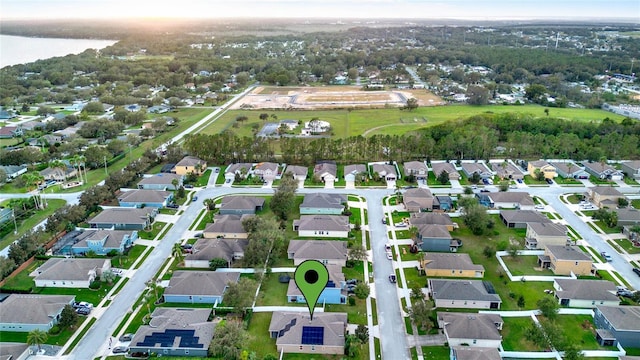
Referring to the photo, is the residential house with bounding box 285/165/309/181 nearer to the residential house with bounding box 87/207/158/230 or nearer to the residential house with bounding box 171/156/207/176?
the residential house with bounding box 171/156/207/176

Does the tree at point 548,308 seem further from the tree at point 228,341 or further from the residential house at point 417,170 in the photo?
the residential house at point 417,170

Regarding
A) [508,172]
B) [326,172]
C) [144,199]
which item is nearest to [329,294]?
[326,172]

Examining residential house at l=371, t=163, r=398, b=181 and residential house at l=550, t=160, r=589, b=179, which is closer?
residential house at l=371, t=163, r=398, b=181

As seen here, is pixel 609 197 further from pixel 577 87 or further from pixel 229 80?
pixel 229 80

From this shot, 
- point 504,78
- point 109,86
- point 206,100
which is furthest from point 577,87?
point 109,86

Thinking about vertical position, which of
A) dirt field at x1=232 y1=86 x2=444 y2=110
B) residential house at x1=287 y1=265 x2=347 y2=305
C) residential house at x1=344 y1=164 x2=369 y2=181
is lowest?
residential house at x1=287 y1=265 x2=347 y2=305

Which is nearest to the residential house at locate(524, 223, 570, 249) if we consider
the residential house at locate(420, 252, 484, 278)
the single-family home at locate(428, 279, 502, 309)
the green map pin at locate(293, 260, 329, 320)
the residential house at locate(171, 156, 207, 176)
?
the residential house at locate(420, 252, 484, 278)

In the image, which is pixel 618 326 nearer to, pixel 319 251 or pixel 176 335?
pixel 319 251
